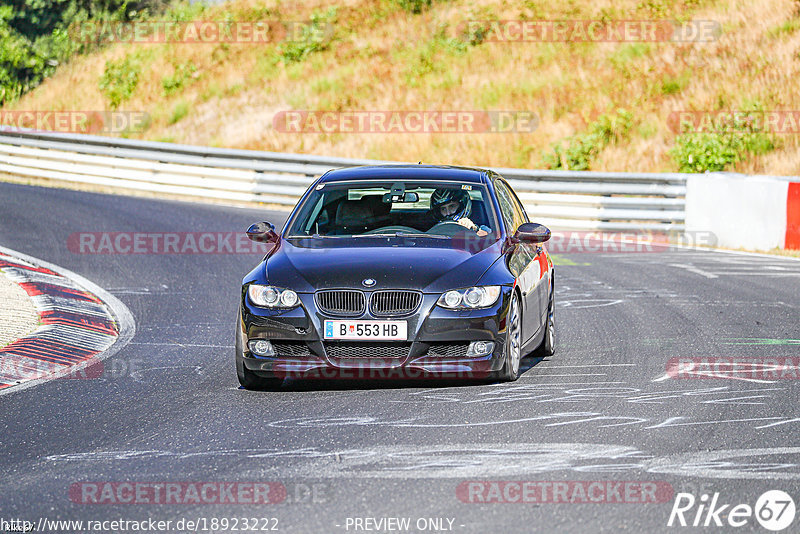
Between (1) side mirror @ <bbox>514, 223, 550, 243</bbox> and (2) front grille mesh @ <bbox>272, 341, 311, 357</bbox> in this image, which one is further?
(1) side mirror @ <bbox>514, 223, 550, 243</bbox>

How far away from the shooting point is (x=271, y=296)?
26.7ft

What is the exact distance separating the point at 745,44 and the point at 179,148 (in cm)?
1461

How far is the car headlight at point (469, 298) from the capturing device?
316 inches

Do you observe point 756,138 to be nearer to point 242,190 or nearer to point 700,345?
point 242,190

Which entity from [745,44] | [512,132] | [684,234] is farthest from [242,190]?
[745,44]

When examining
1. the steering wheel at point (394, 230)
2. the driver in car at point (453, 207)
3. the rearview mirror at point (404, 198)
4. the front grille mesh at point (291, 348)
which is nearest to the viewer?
the front grille mesh at point (291, 348)

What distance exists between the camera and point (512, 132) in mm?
28875
